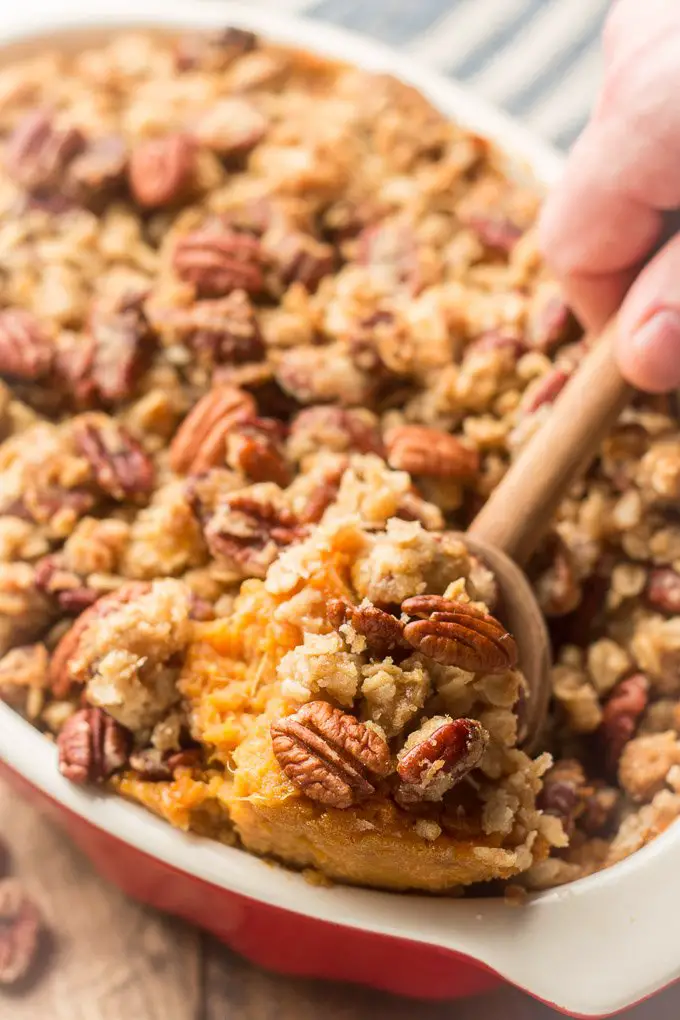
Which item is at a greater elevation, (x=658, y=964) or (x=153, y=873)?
(x=658, y=964)

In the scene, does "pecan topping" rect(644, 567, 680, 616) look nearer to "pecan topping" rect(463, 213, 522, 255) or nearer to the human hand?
the human hand

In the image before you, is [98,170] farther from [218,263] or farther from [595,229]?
[595,229]

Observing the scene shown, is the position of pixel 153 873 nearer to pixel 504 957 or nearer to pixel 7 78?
pixel 504 957

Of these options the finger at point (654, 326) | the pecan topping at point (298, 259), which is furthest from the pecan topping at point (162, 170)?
the finger at point (654, 326)


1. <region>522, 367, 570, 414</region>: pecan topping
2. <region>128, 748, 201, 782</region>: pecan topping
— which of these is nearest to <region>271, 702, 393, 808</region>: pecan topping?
<region>128, 748, 201, 782</region>: pecan topping

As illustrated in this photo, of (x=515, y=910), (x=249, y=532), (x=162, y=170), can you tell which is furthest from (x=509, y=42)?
(x=515, y=910)

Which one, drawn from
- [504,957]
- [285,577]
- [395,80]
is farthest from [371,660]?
[395,80]

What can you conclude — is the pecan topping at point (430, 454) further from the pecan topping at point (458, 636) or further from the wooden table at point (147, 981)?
the wooden table at point (147, 981)
